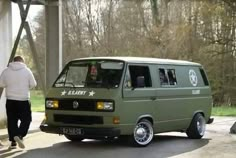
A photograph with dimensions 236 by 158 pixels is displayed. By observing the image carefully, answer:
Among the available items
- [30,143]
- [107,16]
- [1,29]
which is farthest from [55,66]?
[107,16]

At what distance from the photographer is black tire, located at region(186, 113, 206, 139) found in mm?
13086

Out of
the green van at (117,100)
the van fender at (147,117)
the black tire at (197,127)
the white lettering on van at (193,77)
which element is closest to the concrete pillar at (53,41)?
the white lettering on van at (193,77)

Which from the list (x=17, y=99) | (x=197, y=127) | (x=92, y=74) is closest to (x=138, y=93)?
(x=92, y=74)

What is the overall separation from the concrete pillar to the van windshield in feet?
19.6

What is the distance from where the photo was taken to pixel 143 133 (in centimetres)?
1148

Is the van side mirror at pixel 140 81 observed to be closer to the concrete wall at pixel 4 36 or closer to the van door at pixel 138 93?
the van door at pixel 138 93

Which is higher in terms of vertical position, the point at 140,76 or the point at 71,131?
the point at 140,76

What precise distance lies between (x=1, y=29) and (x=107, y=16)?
21887 millimetres

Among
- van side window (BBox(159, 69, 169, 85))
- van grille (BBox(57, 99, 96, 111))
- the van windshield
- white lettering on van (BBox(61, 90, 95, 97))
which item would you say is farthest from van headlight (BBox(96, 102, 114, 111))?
van side window (BBox(159, 69, 169, 85))

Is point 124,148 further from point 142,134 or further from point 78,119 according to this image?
point 78,119

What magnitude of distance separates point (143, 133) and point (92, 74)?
5.37ft

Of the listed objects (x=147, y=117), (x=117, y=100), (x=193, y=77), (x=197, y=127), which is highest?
(x=193, y=77)

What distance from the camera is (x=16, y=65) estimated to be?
36.1 feet

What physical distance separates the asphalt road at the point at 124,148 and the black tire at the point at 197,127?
18 cm
